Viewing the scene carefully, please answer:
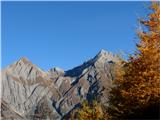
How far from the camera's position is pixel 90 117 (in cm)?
5341

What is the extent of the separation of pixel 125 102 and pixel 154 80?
226 centimetres

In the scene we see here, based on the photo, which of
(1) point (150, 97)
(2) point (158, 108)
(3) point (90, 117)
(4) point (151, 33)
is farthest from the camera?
(3) point (90, 117)

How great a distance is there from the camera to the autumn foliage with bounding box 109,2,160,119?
2588 centimetres

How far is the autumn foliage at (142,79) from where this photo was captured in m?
25.9

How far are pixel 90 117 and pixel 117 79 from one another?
24414 mm

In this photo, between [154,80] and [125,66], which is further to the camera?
[125,66]

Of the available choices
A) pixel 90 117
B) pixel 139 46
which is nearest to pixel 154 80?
pixel 139 46

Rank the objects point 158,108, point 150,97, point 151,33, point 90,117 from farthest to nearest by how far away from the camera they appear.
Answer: point 90,117
point 151,33
point 150,97
point 158,108

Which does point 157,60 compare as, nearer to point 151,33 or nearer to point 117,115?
point 151,33

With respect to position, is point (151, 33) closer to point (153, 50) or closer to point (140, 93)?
point (153, 50)

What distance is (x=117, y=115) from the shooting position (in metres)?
28.6

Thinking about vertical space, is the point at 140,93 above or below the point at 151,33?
below

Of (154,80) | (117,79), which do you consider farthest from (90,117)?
(154,80)

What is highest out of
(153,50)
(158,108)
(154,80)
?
(153,50)
